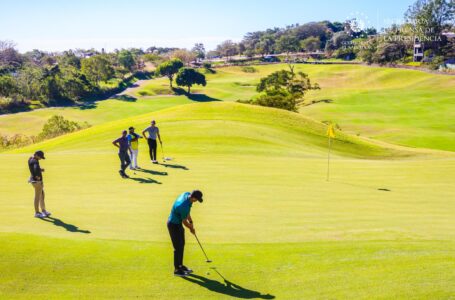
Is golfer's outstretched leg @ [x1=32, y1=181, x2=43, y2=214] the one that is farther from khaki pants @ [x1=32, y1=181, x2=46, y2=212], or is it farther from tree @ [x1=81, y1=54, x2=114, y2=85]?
tree @ [x1=81, y1=54, x2=114, y2=85]

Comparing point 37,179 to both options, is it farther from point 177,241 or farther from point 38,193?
point 177,241

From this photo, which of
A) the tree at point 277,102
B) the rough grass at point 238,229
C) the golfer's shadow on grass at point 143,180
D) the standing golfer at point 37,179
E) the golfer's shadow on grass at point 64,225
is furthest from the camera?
the tree at point 277,102

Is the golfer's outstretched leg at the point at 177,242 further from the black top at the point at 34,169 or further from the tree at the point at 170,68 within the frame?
the tree at the point at 170,68

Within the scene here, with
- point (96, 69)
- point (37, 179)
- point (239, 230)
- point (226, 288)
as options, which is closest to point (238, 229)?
point (239, 230)

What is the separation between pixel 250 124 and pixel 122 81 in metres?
151

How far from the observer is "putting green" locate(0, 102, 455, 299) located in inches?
455

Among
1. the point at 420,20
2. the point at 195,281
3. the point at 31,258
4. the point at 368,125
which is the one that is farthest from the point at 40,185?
the point at 420,20

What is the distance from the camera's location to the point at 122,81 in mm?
188250

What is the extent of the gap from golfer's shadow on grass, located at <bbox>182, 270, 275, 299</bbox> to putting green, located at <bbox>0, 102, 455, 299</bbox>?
48mm

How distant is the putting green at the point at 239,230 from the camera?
1155 cm

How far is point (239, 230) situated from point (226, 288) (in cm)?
411

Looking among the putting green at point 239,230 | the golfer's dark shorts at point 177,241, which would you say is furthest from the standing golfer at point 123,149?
the golfer's dark shorts at point 177,241

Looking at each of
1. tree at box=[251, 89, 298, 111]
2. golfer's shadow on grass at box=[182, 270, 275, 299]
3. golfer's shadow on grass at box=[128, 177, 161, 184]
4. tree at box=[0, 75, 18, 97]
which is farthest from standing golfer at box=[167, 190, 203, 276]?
tree at box=[0, 75, 18, 97]

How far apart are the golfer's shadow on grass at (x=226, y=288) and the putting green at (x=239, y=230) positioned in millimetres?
48
